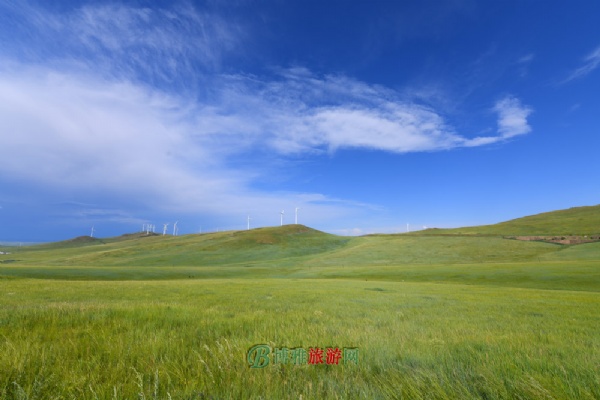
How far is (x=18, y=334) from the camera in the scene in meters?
4.84

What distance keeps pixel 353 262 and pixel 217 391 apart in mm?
76193

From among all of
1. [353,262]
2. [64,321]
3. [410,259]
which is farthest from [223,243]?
[64,321]

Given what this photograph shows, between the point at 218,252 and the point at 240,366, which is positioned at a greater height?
the point at 218,252

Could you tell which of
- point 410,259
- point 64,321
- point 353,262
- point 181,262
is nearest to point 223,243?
point 181,262

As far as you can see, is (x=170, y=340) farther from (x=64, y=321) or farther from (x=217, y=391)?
(x=64, y=321)

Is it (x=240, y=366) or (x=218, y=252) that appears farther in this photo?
(x=218, y=252)

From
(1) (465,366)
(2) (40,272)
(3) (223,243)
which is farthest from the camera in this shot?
(3) (223,243)

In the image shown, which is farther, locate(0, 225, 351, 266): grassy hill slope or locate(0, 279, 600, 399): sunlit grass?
locate(0, 225, 351, 266): grassy hill slope

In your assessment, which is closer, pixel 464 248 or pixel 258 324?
pixel 258 324

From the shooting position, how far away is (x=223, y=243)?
119625 mm

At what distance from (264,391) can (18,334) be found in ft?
16.0

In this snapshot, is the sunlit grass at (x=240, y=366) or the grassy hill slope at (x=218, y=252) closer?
the sunlit grass at (x=240, y=366)

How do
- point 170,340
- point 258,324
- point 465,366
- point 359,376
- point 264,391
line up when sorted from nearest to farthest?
point 264,391 → point 359,376 → point 465,366 → point 170,340 → point 258,324

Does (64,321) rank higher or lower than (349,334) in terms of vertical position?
higher
